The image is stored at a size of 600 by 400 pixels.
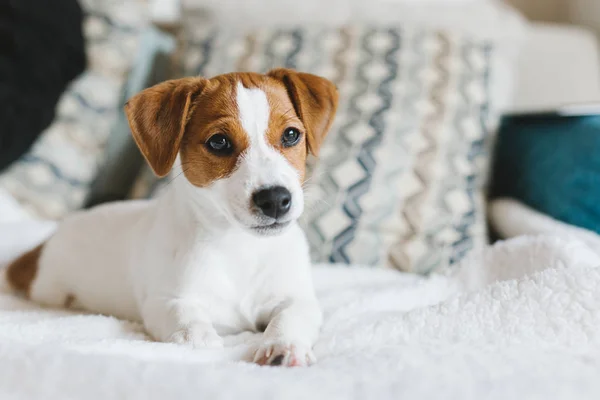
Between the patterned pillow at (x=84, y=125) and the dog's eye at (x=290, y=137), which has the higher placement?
the dog's eye at (x=290, y=137)

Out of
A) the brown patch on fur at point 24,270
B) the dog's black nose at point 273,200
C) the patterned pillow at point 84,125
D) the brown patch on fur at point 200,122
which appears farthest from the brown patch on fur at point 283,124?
the patterned pillow at point 84,125

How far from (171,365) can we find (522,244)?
912 mm

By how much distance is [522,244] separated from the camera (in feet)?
4.30

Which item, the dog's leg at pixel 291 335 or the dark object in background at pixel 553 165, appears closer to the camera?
the dog's leg at pixel 291 335

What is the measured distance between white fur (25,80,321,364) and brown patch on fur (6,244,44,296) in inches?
9.0

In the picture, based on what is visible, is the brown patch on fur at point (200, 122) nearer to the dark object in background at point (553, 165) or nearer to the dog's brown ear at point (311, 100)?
the dog's brown ear at point (311, 100)

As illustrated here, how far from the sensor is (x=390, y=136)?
1.80 metres

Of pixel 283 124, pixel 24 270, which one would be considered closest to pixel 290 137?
pixel 283 124

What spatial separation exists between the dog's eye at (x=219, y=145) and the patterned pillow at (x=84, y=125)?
101 cm

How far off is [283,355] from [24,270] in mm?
992

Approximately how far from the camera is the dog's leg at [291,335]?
88cm

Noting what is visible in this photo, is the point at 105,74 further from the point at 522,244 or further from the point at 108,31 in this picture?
the point at 522,244

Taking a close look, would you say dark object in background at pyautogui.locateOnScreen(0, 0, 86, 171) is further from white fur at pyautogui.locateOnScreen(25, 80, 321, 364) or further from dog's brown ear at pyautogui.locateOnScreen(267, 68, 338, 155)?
dog's brown ear at pyautogui.locateOnScreen(267, 68, 338, 155)

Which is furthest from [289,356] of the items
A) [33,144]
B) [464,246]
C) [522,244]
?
[33,144]
